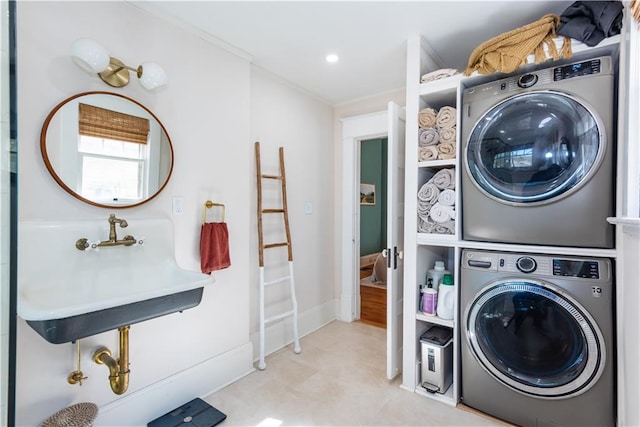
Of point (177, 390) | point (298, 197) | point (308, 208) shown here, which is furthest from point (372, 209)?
point (177, 390)

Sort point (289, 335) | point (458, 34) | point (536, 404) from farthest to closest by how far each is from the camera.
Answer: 1. point (289, 335)
2. point (458, 34)
3. point (536, 404)

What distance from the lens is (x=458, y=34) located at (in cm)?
200

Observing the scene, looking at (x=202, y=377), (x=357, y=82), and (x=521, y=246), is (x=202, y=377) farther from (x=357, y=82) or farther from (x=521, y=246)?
(x=357, y=82)

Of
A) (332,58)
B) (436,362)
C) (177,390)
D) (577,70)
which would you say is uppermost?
(332,58)

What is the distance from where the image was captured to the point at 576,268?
1514mm

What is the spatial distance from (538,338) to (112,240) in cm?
224

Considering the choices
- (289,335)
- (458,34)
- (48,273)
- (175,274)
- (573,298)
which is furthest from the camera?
(289,335)

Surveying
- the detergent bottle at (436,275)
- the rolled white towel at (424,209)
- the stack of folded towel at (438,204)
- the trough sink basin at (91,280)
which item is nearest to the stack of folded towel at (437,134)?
the stack of folded towel at (438,204)

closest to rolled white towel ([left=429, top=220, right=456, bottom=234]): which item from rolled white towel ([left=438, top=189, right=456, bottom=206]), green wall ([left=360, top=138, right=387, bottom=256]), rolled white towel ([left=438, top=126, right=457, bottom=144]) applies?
rolled white towel ([left=438, top=189, right=456, bottom=206])

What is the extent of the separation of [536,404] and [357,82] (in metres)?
2.62

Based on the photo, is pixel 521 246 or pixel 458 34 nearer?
pixel 521 246

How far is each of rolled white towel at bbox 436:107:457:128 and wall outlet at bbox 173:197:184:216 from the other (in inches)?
66.9

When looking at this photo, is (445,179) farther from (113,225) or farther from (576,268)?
(113,225)

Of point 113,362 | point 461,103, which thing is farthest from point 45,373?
point 461,103
